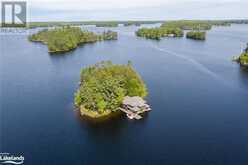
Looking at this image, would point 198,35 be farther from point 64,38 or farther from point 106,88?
point 106,88

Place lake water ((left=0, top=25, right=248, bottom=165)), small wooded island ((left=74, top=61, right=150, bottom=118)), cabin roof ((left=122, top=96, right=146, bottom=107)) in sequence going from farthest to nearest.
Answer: cabin roof ((left=122, top=96, right=146, bottom=107))
small wooded island ((left=74, top=61, right=150, bottom=118))
lake water ((left=0, top=25, right=248, bottom=165))

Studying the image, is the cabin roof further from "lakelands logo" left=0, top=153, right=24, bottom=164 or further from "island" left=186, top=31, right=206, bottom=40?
"island" left=186, top=31, right=206, bottom=40

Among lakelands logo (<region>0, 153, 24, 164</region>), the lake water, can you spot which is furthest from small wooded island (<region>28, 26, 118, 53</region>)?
lakelands logo (<region>0, 153, 24, 164</region>)

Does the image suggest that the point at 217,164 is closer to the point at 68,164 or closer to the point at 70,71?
the point at 68,164

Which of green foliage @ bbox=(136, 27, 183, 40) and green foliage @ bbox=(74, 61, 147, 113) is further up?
green foliage @ bbox=(136, 27, 183, 40)

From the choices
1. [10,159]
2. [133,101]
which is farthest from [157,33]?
[10,159]

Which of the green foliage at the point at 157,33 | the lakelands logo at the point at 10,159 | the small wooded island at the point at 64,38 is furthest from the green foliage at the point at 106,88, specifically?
the green foliage at the point at 157,33

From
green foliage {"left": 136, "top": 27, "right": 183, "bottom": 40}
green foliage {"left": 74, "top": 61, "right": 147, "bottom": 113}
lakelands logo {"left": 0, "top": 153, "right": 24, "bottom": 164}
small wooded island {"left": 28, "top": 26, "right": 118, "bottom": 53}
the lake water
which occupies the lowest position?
lakelands logo {"left": 0, "top": 153, "right": 24, "bottom": 164}

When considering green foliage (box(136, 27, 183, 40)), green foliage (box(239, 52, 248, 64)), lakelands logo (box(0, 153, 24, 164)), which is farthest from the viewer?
green foliage (box(136, 27, 183, 40))
